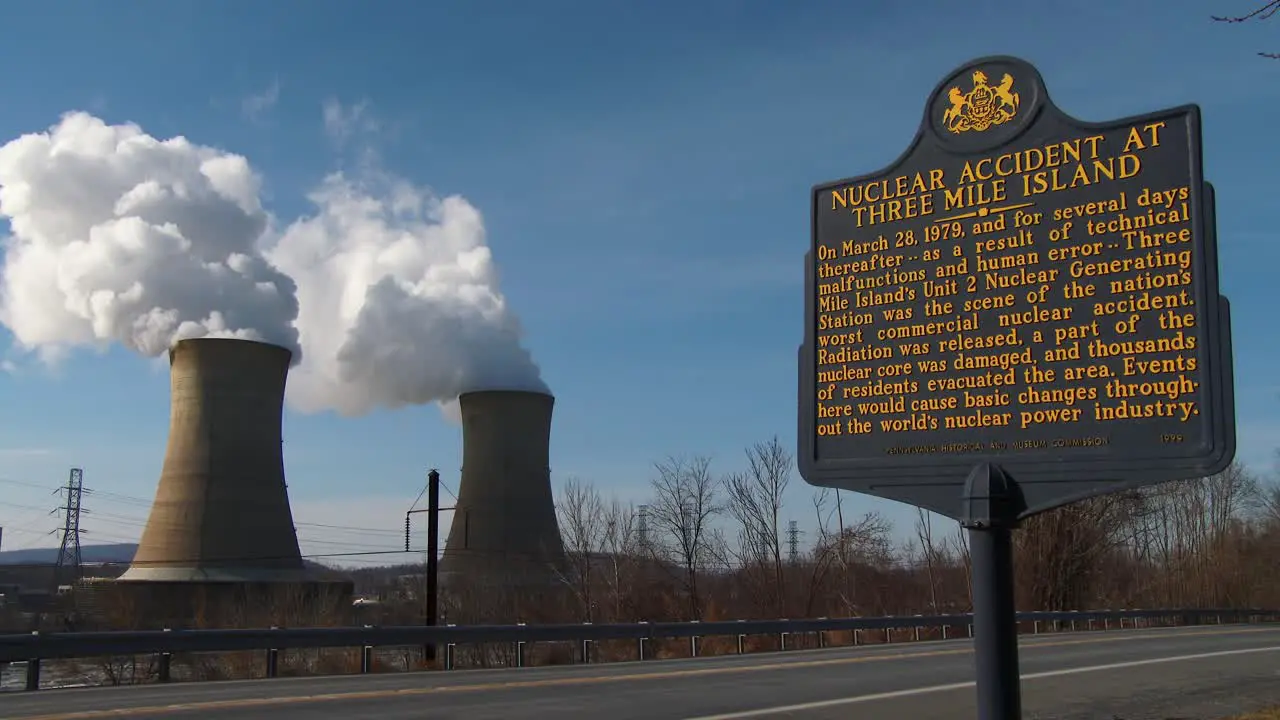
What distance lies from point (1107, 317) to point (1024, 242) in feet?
1.91

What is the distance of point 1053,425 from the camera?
18.6 ft

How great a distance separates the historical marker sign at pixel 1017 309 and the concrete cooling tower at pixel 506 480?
34.3 m

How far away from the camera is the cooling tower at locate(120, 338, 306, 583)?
111 ft

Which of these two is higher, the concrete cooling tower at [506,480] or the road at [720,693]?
the concrete cooling tower at [506,480]

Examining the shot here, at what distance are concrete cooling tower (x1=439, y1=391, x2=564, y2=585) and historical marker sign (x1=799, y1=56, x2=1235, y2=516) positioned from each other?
1349 inches

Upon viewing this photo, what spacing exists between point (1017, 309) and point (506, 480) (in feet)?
117

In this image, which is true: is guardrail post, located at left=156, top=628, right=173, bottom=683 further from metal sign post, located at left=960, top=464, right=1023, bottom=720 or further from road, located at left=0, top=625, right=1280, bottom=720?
metal sign post, located at left=960, top=464, right=1023, bottom=720

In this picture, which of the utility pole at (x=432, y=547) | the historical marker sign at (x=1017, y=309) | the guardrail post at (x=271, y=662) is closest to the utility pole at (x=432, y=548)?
the utility pole at (x=432, y=547)

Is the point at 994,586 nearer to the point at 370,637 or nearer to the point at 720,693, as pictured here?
the point at 720,693

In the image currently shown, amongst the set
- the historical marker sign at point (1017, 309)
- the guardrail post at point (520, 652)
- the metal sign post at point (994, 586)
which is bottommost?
the guardrail post at point (520, 652)

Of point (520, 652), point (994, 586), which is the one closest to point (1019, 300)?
point (994, 586)

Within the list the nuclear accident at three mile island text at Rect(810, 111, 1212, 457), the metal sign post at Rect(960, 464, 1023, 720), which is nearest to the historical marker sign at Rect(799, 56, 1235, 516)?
the nuclear accident at three mile island text at Rect(810, 111, 1212, 457)

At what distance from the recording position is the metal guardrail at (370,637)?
41.1ft

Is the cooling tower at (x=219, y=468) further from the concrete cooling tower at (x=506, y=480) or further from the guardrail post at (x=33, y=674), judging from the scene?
the guardrail post at (x=33, y=674)
